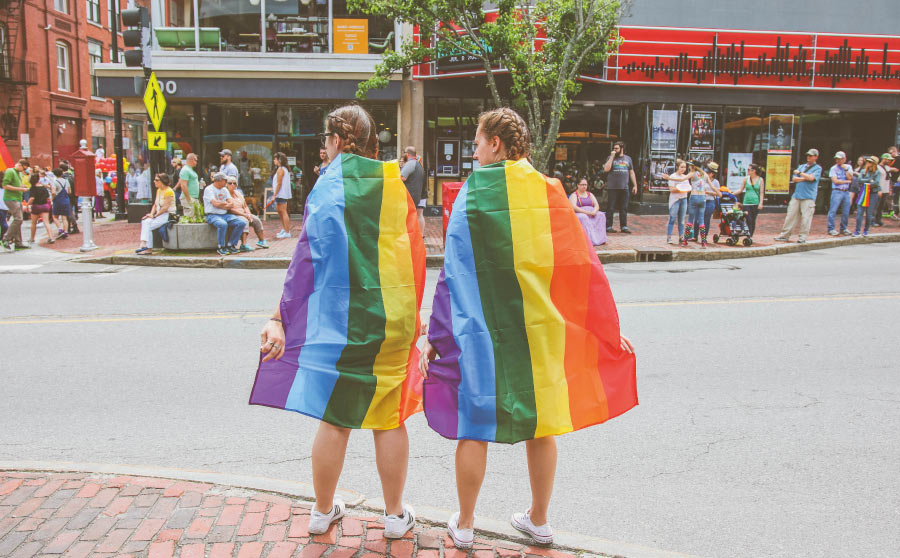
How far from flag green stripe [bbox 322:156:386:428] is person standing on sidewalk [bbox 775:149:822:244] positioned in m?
13.5

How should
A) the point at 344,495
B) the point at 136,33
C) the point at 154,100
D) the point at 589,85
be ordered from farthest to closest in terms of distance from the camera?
the point at 589,85, the point at 154,100, the point at 136,33, the point at 344,495

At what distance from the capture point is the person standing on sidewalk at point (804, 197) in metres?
14.4

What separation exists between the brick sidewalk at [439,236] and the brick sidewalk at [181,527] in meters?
9.15

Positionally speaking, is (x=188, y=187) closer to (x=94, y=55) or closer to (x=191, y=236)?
(x=191, y=236)

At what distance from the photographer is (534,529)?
306 centimetres

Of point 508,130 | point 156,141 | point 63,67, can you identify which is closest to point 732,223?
point 156,141

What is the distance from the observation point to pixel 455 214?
2918 mm

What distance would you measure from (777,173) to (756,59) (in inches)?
132

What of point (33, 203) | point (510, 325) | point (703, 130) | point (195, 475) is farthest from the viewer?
point (703, 130)

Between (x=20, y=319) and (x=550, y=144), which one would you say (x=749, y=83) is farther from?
(x=20, y=319)

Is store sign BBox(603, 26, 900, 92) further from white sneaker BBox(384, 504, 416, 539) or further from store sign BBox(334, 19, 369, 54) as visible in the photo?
white sneaker BBox(384, 504, 416, 539)

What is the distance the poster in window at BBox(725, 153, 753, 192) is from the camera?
67.9 ft

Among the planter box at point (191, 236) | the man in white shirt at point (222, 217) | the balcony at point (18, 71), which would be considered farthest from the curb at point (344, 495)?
the balcony at point (18, 71)

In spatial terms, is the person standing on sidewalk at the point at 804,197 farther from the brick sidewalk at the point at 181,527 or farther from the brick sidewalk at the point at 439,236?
the brick sidewalk at the point at 181,527
